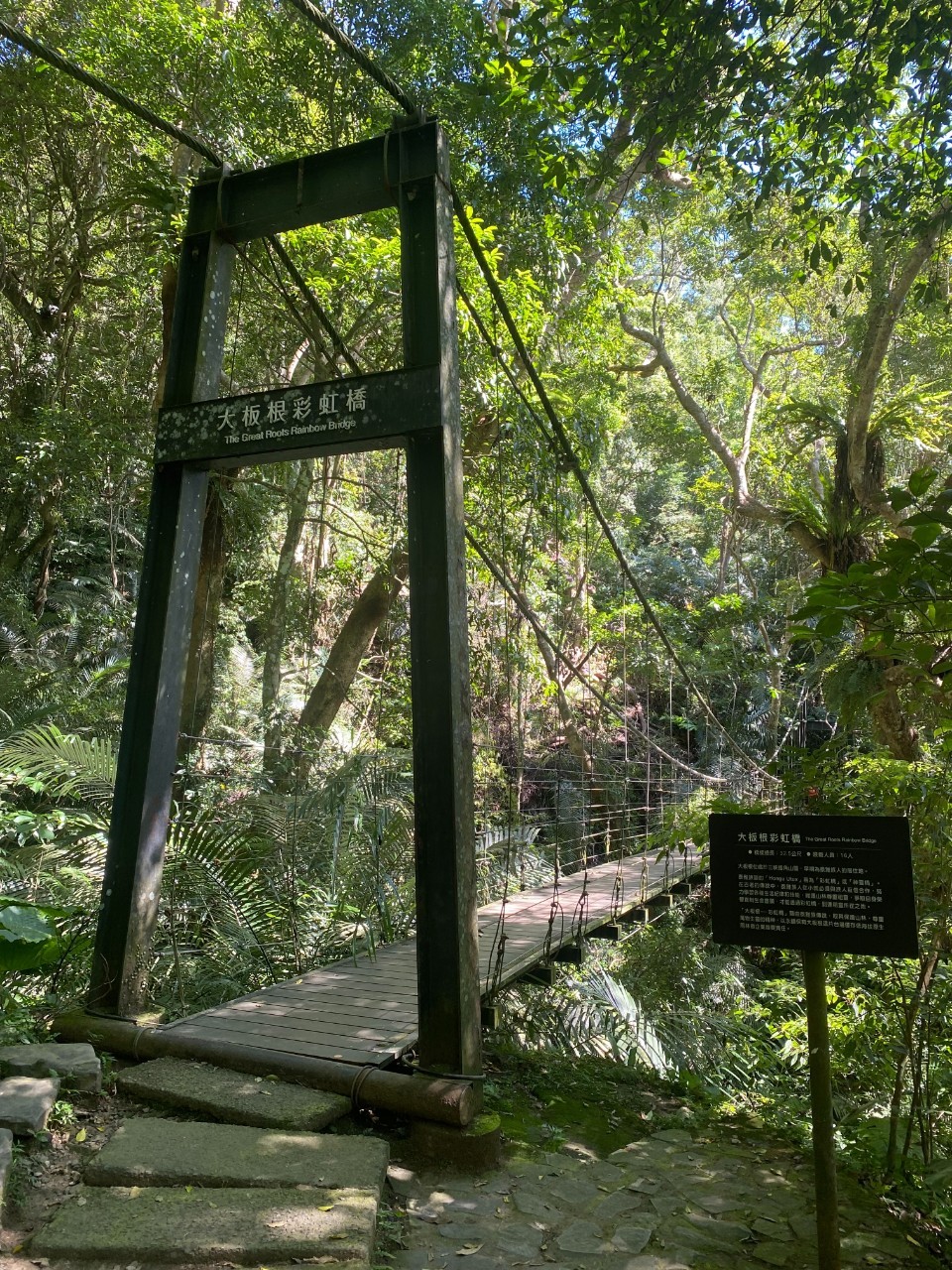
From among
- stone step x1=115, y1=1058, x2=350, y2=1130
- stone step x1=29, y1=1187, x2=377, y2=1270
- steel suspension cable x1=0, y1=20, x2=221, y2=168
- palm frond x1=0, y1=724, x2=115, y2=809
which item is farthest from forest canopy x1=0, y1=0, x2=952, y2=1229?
stone step x1=29, y1=1187, x2=377, y2=1270

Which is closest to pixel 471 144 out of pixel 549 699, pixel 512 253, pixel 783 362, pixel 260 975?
pixel 512 253

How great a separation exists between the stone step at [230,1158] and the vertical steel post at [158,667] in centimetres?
59

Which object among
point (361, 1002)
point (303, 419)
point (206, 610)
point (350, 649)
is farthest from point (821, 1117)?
point (350, 649)

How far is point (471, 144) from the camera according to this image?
4977 millimetres

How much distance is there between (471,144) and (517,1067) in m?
4.71

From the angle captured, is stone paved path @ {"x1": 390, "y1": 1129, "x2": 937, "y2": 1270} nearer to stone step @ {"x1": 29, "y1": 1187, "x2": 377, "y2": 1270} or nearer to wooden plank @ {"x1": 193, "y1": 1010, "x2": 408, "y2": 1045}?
stone step @ {"x1": 29, "y1": 1187, "x2": 377, "y2": 1270}

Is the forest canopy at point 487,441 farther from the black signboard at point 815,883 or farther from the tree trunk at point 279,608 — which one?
the black signboard at point 815,883

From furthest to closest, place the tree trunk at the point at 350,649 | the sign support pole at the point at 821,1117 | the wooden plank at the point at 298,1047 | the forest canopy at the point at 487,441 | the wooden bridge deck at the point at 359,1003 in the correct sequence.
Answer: the tree trunk at the point at 350,649
the forest canopy at the point at 487,441
the wooden bridge deck at the point at 359,1003
the wooden plank at the point at 298,1047
the sign support pole at the point at 821,1117

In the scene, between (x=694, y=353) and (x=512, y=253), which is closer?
(x=512, y=253)

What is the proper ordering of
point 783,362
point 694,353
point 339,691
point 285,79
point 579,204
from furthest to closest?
point 694,353 → point 783,362 → point 339,691 → point 285,79 → point 579,204

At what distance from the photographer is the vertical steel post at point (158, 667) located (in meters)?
2.44

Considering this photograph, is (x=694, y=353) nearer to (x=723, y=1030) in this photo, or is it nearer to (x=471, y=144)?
(x=471, y=144)

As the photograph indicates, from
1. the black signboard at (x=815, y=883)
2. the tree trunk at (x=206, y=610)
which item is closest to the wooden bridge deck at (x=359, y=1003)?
the black signboard at (x=815, y=883)

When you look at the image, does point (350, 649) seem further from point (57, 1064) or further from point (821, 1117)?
point (821, 1117)
